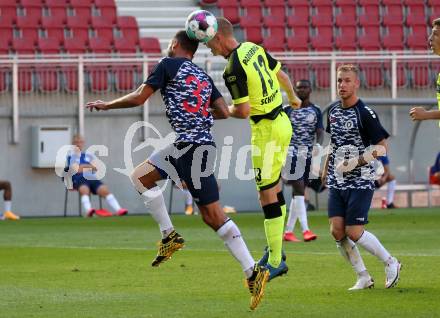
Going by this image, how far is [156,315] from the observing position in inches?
357

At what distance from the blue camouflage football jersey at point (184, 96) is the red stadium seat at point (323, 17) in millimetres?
18903

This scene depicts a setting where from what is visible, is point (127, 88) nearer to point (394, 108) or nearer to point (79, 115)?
point (79, 115)

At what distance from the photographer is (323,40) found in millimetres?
28453

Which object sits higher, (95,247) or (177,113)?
(177,113)

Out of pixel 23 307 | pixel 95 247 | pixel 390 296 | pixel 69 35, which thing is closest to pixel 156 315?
pixel 23 307

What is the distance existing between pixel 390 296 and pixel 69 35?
17616 mm

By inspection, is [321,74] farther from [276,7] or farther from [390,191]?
[276,7]

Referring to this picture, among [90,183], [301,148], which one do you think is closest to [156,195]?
[301,148]

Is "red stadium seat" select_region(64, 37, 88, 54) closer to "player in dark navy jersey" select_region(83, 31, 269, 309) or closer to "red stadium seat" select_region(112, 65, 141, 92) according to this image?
"red stadium seat" select_region(112, 65, 141, 92)

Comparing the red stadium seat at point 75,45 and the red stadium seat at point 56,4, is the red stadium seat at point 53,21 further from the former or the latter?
the red stadium seat at point 75,45

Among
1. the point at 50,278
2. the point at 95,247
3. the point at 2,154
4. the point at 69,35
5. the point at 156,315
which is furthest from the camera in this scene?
the point at 69,35

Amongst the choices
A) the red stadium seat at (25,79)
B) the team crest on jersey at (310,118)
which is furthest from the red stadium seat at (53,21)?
the team crest on jersey at (310,118)

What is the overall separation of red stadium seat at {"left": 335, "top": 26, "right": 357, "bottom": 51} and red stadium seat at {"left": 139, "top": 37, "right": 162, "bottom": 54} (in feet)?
14.1

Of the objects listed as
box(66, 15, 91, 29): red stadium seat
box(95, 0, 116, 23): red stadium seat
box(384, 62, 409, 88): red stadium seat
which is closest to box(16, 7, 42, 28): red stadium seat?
box(66, 15, 91, 29): red stadium seat
